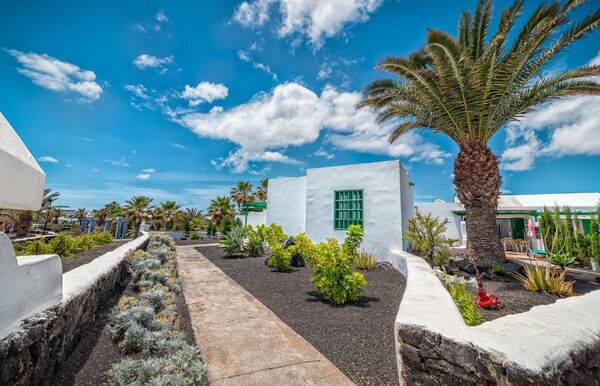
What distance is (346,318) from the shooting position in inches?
165

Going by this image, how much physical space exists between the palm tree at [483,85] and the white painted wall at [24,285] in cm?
860

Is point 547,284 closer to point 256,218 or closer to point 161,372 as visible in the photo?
point 161,372

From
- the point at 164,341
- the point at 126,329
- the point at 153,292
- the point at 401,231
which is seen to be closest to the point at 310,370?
the point at 164,341

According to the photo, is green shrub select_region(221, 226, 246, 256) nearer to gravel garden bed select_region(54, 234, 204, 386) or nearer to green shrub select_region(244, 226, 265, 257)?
green shrub select_region(244, 226, 265, 257)

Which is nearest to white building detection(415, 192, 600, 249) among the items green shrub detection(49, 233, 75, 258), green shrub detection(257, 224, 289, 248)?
green shrub detection(257, 224, 289, 248)

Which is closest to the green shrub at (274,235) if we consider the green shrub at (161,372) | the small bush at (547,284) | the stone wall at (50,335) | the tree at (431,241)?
the tree at (431,241)

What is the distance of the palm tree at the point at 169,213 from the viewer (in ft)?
107

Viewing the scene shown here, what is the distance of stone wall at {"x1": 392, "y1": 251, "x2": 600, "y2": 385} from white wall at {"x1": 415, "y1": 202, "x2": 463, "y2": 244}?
1668 centimetres

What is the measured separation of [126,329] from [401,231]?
8.58 metres

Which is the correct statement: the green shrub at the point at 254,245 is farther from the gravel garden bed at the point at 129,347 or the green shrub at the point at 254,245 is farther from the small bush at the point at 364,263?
the gravel garden bed at the point at 129,347

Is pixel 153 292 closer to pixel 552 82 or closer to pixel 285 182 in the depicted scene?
pixel 285 182

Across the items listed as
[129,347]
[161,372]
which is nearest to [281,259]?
[129,347]

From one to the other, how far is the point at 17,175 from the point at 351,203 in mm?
9656

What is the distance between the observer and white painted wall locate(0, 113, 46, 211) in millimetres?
1702
